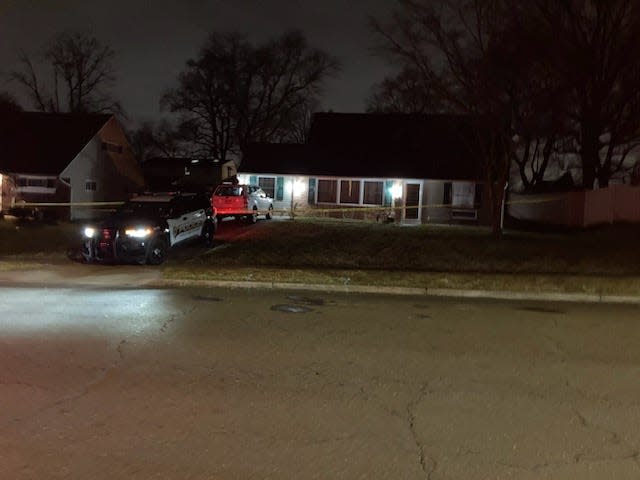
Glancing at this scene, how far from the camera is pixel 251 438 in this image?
5.34m

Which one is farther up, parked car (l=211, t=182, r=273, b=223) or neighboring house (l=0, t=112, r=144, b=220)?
neighboring house (l=0, t=112, r=144, b=220)

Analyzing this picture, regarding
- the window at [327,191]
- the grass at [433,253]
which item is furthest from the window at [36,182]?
the grass at [433,253]

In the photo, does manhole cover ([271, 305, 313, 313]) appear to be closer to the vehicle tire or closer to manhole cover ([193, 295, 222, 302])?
manhole cover ([193, 295, 222, 302])

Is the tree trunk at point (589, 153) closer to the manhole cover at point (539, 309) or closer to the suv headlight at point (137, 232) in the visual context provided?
the manhole cover at point (539, 309)

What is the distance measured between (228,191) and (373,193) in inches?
339

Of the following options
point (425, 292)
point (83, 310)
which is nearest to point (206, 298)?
point (83, 310)

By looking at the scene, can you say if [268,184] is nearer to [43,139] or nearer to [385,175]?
[385,175]

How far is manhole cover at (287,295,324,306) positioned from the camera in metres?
12.0

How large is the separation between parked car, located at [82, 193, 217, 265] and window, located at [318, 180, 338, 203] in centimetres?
1468

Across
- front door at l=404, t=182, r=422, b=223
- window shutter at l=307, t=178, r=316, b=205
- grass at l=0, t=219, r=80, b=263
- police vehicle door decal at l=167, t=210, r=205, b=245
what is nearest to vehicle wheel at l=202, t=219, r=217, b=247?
police vehicle door decal at l=167, t=210, r=205, b=245

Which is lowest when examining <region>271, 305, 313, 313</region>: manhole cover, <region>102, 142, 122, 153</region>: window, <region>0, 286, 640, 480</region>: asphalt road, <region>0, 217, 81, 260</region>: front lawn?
<region>271, 305, 313, 313</region>: manhole cover

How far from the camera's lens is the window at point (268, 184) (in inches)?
1332

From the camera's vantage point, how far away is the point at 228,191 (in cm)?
2700

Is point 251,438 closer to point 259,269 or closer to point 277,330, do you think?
point 277,330
